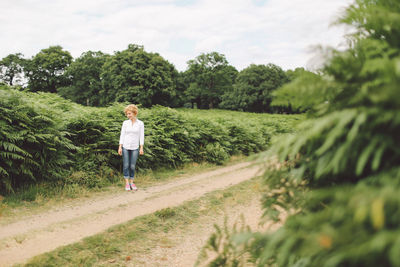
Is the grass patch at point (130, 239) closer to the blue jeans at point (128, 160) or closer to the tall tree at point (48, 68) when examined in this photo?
the blue jeans at point (128, 160)

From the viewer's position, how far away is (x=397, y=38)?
5.18ft

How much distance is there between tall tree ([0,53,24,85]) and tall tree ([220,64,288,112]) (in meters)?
45.6

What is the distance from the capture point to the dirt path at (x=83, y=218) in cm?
471

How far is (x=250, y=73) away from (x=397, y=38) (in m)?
66.0

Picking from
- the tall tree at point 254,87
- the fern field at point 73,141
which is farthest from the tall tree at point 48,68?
the fern field at point 73,141

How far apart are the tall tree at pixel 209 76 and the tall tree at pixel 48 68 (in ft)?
91.8

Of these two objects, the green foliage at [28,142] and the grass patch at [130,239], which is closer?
the grass patch at [130,239]

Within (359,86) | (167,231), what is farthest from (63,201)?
(359,86)

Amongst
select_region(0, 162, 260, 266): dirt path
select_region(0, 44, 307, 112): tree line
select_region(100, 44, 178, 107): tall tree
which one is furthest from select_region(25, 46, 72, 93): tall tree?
select_region(0, 162, 260, 266): dirt path

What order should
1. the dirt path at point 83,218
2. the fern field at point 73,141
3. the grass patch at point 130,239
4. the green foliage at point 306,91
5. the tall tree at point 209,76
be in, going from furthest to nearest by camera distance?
the tall tree at point 209,76 < the fern field at point 73,141 < the dirt path at point 83,218 < the grass patch at point 130,239 < the green foliage at point 306,91

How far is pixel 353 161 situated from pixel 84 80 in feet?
192

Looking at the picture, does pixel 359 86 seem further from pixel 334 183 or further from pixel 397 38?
pixel 334 183

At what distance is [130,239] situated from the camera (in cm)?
509

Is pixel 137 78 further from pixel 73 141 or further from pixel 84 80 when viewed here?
pixel 73 141
